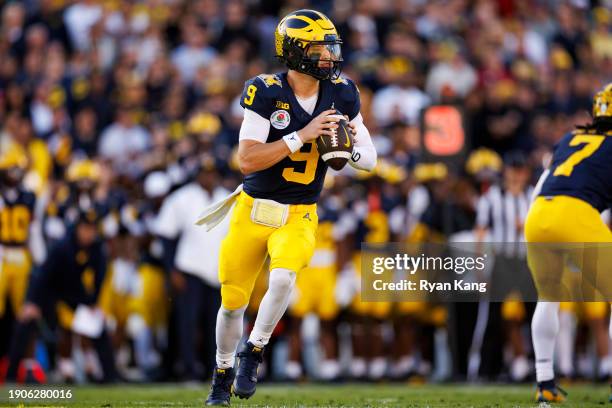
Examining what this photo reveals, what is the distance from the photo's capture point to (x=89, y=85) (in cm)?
1427

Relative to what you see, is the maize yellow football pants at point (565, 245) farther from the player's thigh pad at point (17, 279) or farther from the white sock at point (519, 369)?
the player's thigh pad at point (17, 279)

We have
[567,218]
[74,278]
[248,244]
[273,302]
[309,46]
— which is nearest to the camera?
[273,302]

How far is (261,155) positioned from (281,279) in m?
0.68

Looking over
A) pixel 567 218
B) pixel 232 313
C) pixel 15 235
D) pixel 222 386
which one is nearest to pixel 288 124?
pixel 232 313

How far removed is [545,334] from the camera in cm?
758

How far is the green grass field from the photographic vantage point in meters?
7.58

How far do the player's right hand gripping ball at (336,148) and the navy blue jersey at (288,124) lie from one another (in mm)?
258

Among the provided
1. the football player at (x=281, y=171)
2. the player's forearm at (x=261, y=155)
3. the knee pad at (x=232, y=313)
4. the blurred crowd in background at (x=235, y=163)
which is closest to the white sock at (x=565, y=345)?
the blurred crowd in background at (x=235, y=163)

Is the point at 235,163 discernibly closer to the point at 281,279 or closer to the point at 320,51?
→ the point at 320,51

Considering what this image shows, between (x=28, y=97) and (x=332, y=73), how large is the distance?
26.2 feet

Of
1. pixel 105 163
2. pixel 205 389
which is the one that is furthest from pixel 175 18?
pixel 205 389

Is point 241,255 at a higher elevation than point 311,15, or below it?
below

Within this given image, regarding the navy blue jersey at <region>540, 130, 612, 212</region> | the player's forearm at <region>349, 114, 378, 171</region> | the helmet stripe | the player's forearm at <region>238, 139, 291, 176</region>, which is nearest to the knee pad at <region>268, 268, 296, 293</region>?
the player's forearm at <region>238, 139, 291, 176</region>

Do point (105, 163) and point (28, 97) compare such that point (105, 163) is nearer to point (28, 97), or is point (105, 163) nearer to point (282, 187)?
point (28, 97)
